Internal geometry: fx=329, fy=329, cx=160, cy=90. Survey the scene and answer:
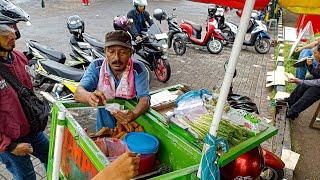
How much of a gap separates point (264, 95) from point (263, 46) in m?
3.65

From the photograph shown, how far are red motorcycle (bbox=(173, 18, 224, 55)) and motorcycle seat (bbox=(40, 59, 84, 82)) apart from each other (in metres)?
4.46

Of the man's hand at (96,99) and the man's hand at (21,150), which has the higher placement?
the man's hand at (96,99)

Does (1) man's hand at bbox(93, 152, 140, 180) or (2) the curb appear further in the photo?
(2) the curb

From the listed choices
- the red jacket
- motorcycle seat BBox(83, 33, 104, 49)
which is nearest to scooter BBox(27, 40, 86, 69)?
motorcycle seat BBox(83, 33, 104, 49)

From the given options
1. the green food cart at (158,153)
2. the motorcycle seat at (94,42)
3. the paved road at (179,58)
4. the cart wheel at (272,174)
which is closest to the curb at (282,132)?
the paved road at (179,58)

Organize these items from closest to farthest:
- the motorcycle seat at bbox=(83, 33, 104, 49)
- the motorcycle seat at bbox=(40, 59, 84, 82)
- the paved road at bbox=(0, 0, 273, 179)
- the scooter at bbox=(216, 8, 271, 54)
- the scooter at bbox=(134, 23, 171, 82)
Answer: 1. the motorcycle seat at bbox=(40, 59, 84, 82)
2. the motorcycle seat at bbox=(83, 33, 104, 49)
3. the scooter at bbox=(134, 23, 171, 82)
4. the paved road at bbox=(0, 0, 273, 179)
5. the scooter at bbox=(216, 8, 271, 54)

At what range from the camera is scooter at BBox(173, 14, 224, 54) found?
9.53 metres

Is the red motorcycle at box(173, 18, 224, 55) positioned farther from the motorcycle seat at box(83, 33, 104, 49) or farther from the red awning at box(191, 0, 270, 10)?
the red awning at box(191, 0, 270, 10)

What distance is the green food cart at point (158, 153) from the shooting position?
1.94 metres

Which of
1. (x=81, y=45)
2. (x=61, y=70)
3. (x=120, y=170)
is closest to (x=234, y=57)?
(x=120, y=170)

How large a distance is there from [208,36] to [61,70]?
5417 millimetres

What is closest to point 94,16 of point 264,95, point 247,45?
point 247,45

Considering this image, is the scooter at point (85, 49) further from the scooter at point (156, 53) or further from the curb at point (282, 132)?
the curb at point (282, 132)

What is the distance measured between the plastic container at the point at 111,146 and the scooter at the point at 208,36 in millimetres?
7116
